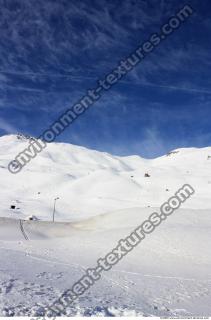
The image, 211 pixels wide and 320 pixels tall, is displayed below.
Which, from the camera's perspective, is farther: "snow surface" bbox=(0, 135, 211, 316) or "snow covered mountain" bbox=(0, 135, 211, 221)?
"snow covered mountain" bbox=(0, 135, 211, 221)

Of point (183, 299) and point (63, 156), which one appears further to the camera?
point (63, 156)

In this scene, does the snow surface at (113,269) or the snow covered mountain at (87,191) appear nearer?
the snow surface at (113,269)

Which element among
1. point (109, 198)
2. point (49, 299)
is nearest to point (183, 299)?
point (49, 299)

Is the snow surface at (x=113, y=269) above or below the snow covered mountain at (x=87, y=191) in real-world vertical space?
below

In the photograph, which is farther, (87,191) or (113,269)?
(87,191)

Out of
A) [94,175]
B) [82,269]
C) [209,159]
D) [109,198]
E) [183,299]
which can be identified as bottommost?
[183,299]

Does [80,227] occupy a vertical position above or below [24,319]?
above

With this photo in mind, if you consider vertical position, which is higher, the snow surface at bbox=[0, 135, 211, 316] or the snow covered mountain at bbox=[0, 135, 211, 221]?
the snow covered mountain at bbox=[0, 135, 211, 221]

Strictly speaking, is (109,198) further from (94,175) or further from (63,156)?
(63,156)

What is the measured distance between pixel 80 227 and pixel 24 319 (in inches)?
1235

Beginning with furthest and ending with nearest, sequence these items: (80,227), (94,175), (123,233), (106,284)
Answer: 1. (94,175)
2. (80,227)
3. (123,233)
4. (106,284)

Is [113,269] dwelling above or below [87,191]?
below

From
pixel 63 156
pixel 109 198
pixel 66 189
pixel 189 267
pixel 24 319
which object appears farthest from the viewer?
pixel 63 156

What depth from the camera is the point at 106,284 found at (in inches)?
635
